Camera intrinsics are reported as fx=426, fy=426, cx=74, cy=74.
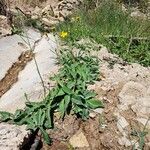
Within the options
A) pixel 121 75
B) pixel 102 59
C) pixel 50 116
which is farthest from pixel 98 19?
pixel 50 116

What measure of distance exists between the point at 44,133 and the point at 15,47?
2.41 meters

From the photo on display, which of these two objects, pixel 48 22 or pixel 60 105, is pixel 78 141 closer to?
pixel 60 105

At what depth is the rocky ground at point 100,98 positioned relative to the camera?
438 cm

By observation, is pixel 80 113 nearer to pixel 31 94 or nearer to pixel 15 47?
pixel 31 94

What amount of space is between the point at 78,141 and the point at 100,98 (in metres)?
0.65

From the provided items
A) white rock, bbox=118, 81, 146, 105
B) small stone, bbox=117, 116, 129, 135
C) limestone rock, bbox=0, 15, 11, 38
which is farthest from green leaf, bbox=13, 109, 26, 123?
limestone rock, bbox=0, 15, 11, 38

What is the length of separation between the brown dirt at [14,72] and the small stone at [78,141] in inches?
50.8

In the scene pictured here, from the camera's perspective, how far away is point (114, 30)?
20.5 feet

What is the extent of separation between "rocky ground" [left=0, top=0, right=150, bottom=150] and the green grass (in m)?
0.18

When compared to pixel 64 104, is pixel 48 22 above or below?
below

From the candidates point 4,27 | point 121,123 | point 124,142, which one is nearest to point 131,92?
point 121,123

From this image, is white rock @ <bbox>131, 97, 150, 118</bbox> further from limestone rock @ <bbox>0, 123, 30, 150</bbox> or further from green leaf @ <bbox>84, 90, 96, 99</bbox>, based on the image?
limestone rock @ <bbox>0, 123, 30, 150</bbox>

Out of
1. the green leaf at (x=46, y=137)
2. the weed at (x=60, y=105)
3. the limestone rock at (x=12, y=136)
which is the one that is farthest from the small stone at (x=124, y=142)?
the limestone rock at (x=12, y=136)

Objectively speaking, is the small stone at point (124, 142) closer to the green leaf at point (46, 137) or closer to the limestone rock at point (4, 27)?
the green leaf at point (46, 137)
